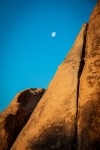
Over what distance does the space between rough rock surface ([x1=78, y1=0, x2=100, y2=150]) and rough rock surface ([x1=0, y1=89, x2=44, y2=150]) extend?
13.8 feet

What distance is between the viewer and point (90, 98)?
10.5 ft

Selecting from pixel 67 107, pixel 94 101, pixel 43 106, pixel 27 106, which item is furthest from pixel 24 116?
pixel 94 101

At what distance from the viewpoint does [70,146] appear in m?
2.80

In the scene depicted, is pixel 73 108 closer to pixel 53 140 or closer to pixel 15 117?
pixel 53 140

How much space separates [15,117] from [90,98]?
4700 millimetres

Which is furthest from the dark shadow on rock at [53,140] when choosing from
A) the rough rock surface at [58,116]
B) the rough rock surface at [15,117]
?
the rough rock surface at [15,117]

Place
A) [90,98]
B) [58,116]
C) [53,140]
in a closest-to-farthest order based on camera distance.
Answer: [53,140] < [90,98] < [58,116]

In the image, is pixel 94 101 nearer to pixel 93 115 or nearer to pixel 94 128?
pixel 93 115

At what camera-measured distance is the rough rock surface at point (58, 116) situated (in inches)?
118

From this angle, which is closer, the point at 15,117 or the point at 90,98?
the point at 90,98

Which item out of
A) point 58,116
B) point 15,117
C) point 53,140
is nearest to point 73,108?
point 58,116

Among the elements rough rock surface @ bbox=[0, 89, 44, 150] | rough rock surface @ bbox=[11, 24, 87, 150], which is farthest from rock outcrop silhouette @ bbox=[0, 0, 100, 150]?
rough rock surface @ bbox=[0, 89, 44, 150]

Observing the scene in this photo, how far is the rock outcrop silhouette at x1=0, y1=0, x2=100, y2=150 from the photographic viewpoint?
9.43 ft

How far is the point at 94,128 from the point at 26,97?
6.31 m
